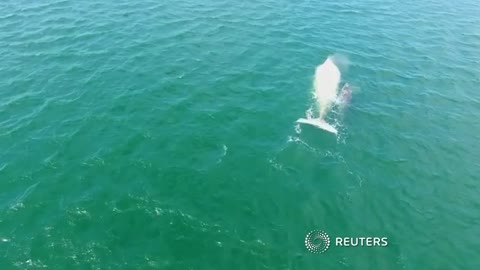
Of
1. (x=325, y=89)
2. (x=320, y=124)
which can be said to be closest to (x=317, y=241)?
(x=320, y=124)

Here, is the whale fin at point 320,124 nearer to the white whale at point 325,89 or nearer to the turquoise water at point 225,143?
the white whale at point 325,89

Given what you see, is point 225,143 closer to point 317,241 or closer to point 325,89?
point 317,241

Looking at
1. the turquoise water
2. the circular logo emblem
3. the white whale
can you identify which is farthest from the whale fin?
the circular logo emblem

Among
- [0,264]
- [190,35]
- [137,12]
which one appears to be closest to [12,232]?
[0,264]

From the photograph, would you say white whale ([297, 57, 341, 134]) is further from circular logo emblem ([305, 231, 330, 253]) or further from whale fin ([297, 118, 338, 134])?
circular logo emblem ([305, 231, 330, 253])

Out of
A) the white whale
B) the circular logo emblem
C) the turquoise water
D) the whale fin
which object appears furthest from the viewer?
the white whale

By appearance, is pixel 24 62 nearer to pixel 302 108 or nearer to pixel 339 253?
pixel 302 108

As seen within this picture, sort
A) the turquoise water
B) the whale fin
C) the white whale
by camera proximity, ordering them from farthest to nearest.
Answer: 1. the white whale
2. the whale fin
3. the turquoise water

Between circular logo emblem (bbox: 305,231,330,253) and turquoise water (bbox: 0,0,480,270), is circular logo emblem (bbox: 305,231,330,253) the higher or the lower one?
the lower one
